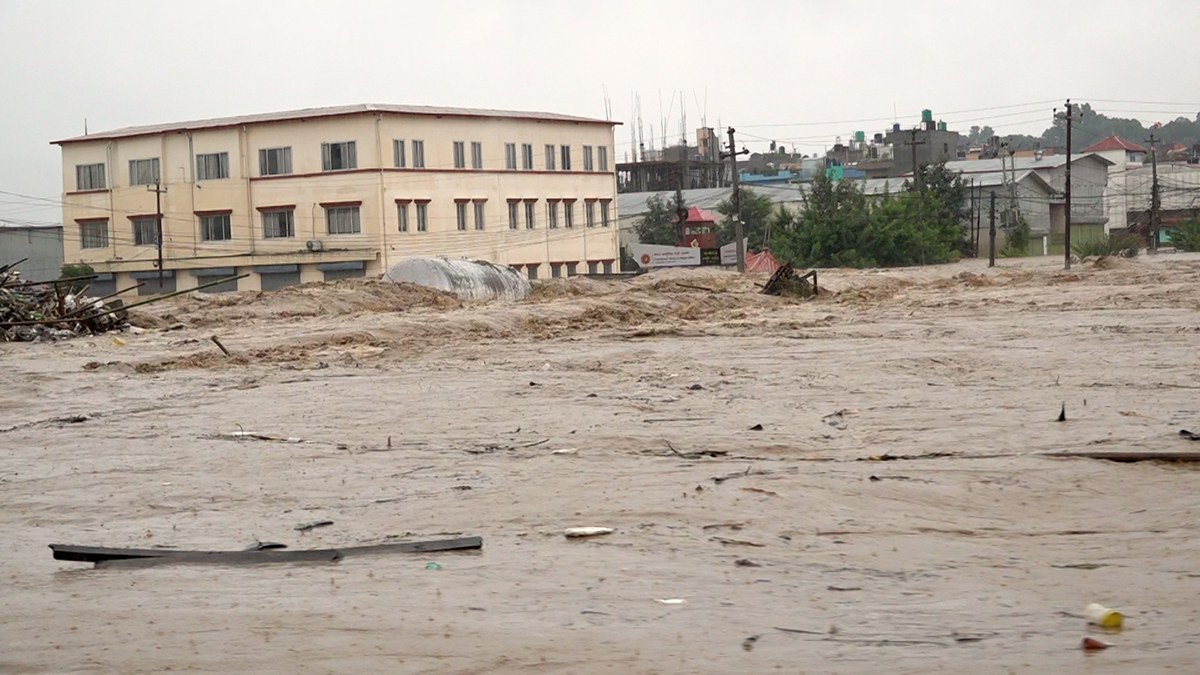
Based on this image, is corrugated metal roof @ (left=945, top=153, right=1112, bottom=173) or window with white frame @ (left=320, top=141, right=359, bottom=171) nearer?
window with white frame @ (left=320, top=141, right=359, bottom=171)

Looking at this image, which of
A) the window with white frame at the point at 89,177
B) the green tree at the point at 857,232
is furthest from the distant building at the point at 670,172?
the window with white frame at the point at 89,177

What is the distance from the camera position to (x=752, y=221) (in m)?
70.1

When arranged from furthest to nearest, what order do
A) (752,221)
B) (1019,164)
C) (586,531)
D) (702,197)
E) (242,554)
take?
1. (1019,164)
2. (702,197)
3. (752,221)
4. (586,531)
5. (242,554)

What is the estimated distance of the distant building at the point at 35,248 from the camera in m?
65.4

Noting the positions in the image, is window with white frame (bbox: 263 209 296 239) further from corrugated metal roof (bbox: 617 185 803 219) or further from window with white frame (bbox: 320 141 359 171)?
corrugated metal roof (bbox: 617 185 803 219)

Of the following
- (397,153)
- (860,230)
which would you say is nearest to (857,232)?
(860,230)

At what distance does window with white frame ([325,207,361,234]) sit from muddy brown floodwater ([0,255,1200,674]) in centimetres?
3765

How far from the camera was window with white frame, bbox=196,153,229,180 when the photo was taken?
58.1 metres

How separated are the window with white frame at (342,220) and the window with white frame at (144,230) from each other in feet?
29.9

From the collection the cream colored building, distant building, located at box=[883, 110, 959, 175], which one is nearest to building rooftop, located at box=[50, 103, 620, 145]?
the cream colored building

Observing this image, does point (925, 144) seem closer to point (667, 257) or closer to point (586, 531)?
point (667, 257)

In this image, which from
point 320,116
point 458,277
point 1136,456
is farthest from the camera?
point 320,116

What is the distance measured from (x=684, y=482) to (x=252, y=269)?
50.8 metres

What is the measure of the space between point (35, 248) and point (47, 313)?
44.0 m
